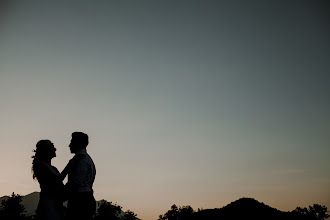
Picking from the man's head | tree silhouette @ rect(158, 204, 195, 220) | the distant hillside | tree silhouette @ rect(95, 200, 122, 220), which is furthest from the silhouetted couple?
tree silhouette @ rect(158, 204, 195, 220)

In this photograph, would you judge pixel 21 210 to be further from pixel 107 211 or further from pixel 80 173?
pixel 80 173

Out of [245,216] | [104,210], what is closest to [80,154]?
[245,216]

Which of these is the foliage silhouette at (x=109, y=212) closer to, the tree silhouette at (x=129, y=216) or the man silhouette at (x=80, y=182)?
the tree silhouette at (x=129, y=216)

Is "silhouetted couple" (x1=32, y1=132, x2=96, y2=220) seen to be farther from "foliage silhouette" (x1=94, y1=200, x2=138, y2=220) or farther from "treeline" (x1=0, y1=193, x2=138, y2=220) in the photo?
"foliage silhouette" (x1=94, y1=200, x2=138, y2=220)

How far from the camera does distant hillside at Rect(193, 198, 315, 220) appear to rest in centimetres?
4188

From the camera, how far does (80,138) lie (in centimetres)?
518

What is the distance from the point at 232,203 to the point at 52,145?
166 feet

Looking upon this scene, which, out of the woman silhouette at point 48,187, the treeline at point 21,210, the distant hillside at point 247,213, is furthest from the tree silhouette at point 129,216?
the woman silhouette at point 48,187

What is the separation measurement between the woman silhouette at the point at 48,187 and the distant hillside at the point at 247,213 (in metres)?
43.6

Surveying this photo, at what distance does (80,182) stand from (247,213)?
46.3 meters

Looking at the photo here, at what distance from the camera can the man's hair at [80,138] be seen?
5.15m

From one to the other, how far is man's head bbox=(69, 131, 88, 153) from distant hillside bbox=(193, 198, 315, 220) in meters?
44.0

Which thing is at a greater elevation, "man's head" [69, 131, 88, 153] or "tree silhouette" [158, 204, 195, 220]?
"man's head" [69, 131, 88, 153]

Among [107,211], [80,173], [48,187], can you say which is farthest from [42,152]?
[107,211]
